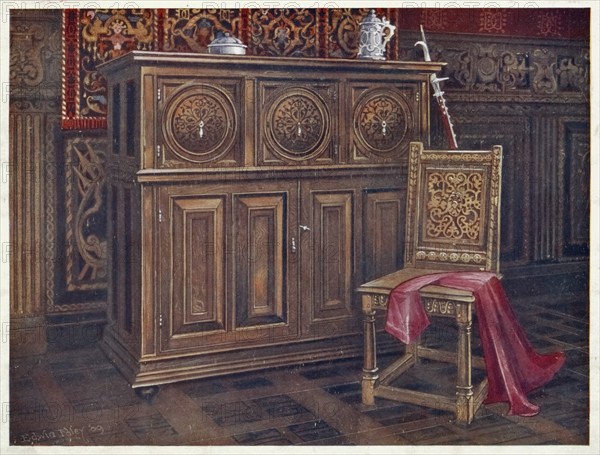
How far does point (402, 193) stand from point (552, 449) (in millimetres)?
1425

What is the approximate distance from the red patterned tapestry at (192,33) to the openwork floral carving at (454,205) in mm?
838

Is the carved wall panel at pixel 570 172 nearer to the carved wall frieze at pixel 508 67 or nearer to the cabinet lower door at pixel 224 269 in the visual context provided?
the carved wall frieze at pixel 508 67

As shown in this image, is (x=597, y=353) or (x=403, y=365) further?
(x=403, y=365)

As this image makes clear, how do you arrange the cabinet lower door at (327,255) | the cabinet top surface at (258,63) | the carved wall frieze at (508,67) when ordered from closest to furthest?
the cabinet top surface at (258,63) → the cabinet lower door at (327,255) → the carved wall frieze at (508,67)

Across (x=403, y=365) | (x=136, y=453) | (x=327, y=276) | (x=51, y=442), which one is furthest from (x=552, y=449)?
(x=51, y=442)

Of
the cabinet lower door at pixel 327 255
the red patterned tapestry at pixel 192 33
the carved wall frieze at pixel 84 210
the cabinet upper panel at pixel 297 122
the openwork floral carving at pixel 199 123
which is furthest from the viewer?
the carved wall frieze at pixel 84 210

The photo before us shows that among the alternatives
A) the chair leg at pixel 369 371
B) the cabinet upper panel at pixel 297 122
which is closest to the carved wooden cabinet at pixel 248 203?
the cabinet upper panel at pixel 297 122

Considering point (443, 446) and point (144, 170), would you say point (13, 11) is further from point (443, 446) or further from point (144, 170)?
point (443, 446)

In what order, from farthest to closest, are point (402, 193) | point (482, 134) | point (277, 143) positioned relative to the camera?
1. point (482, 134)
2. point (402, 193)
3. point (277, 143)

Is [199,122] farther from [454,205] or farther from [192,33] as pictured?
[454,205]

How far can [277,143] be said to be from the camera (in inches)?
147

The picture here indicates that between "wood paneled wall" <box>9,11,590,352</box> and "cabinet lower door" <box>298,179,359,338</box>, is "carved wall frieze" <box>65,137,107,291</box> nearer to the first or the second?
"wood paneled wall" <box>9,11,590,352</box>

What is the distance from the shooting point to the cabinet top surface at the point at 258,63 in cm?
342
